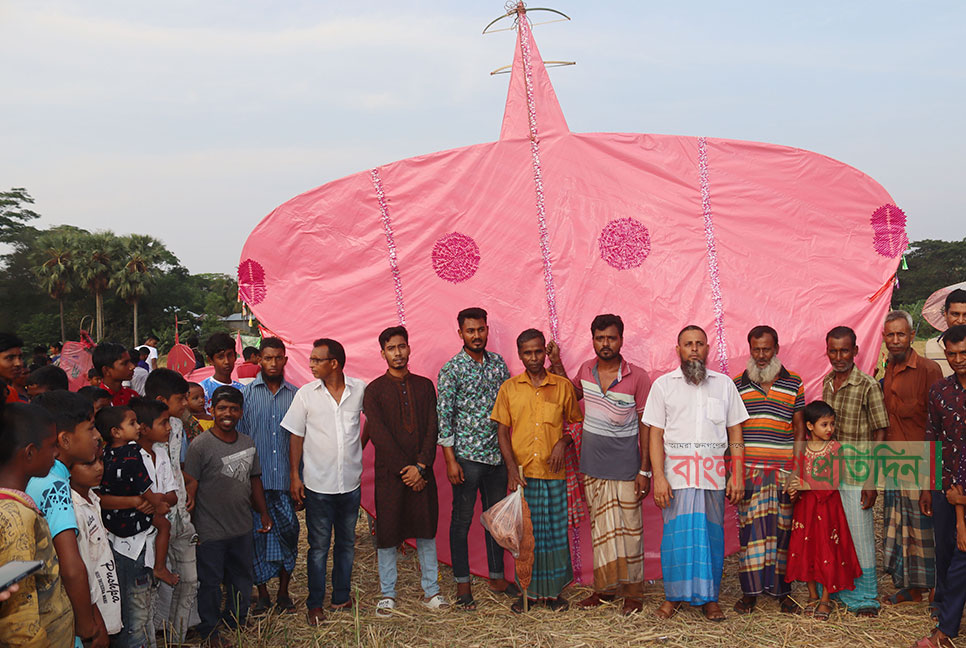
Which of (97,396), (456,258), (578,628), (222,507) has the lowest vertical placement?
(578,628)

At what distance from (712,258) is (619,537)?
7.31ft

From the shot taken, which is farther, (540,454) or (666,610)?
(540,454)

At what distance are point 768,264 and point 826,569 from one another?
2218mm

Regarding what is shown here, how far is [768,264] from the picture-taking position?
17.6ft

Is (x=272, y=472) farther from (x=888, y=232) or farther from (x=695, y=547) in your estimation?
(x=888, y=232)

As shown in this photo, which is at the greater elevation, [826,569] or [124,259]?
[124,259]

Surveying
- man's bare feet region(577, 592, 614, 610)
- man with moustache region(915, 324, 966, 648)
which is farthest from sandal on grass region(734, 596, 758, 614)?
man with moustache region(915, 324, 966, 648)

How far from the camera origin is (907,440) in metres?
4.48

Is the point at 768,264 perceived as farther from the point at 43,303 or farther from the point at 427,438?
the point at 43,303

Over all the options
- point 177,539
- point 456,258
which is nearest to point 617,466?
point 456,258

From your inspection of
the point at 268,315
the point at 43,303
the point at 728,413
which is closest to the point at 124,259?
the point at 43,303

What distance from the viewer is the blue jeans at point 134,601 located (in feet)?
11.0

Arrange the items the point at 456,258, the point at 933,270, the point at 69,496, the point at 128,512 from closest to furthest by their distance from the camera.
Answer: the point at 69,496, the point at 128,512, the point at 456,258, the point at 933,270

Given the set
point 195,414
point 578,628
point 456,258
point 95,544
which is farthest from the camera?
point 456,258
